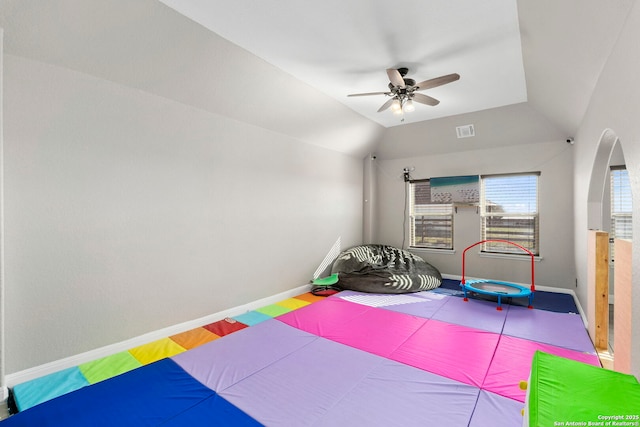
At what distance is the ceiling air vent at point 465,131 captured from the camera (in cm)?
534

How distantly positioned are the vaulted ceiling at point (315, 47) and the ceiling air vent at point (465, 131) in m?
0.75

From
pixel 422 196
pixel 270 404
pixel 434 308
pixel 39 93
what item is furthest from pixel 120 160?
pixel 422 196

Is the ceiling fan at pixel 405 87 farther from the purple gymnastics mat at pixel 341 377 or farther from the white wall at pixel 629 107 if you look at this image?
the purple gymnastics mat at pixel 341 377

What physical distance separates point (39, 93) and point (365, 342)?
3756mm

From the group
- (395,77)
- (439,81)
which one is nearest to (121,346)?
(395,77)

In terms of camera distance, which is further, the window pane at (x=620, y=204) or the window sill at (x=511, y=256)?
the window sill at (x=511, y=256)

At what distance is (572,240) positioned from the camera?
4.95 m

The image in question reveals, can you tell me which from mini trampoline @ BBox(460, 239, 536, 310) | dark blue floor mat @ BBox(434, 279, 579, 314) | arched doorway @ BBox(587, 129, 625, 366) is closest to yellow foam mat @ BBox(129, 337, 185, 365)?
mini trampoline @ BBox(460, 239, 536, 310)

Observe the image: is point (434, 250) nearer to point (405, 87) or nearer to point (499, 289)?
point (499, 289)

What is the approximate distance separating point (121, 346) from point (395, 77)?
3957 millimetres

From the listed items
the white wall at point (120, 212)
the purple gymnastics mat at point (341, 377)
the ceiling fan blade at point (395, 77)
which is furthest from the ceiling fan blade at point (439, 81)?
the purple gymnastics mat at point (341, 377)

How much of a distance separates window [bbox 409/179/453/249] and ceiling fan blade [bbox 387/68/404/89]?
11.0ft

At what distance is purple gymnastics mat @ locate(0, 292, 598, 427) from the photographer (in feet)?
6.43

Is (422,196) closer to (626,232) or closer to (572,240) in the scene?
(572,240)
